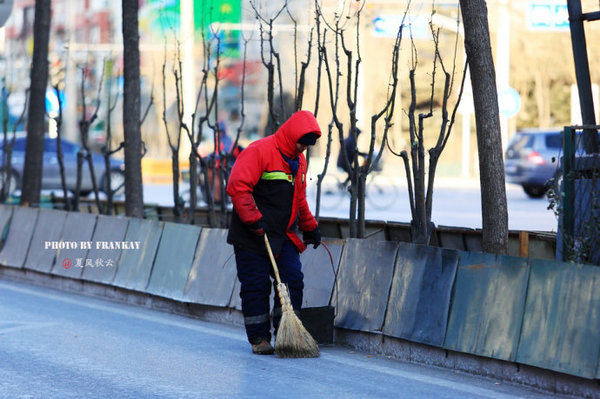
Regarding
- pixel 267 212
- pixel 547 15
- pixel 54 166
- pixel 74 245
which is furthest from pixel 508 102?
pixel 267 212

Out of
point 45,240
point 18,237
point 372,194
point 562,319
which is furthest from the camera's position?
point 372,194

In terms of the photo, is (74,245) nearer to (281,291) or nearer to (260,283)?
(260,283)

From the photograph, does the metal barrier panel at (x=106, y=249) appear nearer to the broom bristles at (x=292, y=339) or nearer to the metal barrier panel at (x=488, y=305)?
the broom bristles at (x=292, y=339)

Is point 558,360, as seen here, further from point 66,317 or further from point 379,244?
point 66,317

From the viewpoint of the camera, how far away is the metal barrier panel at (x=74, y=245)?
38.2 feet

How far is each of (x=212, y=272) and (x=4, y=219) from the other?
15.2 feet

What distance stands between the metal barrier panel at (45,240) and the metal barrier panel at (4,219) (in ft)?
2.45

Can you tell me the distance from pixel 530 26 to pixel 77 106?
32311 mm

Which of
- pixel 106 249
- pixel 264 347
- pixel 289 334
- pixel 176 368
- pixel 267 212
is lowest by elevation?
pixel 176 368

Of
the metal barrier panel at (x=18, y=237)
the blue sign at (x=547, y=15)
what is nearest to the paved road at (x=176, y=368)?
the metal barrier panel at (x=18, y=237)

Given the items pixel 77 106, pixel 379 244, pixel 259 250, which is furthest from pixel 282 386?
pixel 77 106

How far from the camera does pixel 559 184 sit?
887 centimetres

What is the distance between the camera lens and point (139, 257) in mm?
10805

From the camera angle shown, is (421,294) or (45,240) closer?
(421,294)
